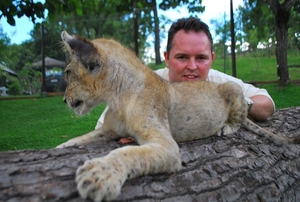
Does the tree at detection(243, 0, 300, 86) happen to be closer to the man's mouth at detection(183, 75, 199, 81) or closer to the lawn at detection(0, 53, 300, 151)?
the lawn at detection(0, 53, 300, 151)

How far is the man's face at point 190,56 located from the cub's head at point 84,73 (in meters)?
1.24

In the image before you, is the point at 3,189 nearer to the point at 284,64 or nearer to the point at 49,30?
the point at 284,64

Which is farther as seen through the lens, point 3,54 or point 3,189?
point 3,54

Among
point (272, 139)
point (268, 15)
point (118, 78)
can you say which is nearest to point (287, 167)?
point (272, 139)

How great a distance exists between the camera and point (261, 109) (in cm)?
357

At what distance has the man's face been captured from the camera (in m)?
3.41

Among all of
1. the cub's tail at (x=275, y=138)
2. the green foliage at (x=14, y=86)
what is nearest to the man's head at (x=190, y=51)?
the cub's tail at (x=275, y=138)

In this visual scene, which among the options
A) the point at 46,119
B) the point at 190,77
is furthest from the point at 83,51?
the point at 46,119

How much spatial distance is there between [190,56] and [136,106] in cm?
132

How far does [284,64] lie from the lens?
739cm

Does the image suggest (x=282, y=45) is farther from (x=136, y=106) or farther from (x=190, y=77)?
(x=136, y=106)

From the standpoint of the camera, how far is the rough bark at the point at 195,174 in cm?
153

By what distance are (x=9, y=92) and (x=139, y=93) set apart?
4.40m

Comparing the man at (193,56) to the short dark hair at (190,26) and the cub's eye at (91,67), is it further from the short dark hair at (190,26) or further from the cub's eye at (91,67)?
the cub's eye at (91,67)
